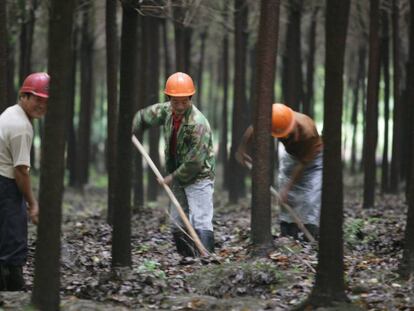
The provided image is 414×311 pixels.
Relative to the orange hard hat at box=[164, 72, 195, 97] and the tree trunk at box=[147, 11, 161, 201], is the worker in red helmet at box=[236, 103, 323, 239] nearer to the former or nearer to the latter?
the orange hard hat at box=[164, 72, 195, 97]

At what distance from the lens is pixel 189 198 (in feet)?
28.3

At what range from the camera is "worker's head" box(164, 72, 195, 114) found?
26.9 ft

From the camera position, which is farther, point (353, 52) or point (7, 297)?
point (353, 52)

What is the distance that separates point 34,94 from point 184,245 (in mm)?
3098

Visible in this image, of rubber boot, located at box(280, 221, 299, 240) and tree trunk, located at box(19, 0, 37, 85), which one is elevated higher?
tree trunk, located at box(19, 0, 37, 85)

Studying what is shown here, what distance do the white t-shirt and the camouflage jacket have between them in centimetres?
236

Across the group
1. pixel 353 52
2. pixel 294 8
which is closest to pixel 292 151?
pixel 294 8

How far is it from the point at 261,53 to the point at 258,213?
67.2 inches

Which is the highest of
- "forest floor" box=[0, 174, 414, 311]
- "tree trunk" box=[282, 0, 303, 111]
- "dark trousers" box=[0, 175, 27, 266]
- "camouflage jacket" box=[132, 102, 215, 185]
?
"tree trunk" box=[282, 0, 303, 111]

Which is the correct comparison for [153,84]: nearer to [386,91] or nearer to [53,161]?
[386,91]

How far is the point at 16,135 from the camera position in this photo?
6.23 m

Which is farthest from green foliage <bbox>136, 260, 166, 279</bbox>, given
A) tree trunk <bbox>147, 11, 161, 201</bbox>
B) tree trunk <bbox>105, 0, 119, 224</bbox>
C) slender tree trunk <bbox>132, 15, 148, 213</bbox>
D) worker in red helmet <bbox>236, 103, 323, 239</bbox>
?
tree trunk <bbox>147, 11, 161, 201</bbox>

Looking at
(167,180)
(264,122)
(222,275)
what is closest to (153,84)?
(167,180)

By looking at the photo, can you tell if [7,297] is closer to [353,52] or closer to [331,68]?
[331,68]
